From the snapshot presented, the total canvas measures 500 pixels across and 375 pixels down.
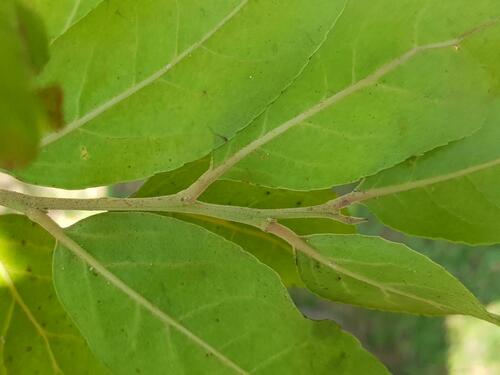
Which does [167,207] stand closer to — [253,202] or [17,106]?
[253,202]

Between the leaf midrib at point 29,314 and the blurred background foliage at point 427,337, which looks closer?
the leaf midrib at point 29,314

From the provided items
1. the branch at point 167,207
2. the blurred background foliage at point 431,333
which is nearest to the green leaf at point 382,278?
the branch at point 167,207

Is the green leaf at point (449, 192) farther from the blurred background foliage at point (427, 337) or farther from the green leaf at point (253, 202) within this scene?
the blurred background foliage at point (427, 337)

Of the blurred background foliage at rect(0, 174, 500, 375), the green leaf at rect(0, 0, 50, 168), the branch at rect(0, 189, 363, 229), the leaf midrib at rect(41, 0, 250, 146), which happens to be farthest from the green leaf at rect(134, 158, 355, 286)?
the blurred background foliage at rect(0, 174, 500, 375)

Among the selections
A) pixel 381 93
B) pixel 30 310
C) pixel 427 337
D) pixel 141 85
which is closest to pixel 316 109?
pixel 381 93

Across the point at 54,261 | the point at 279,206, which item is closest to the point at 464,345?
the point at 279,206

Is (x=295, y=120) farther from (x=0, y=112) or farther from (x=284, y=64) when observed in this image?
(x=0, y=112)

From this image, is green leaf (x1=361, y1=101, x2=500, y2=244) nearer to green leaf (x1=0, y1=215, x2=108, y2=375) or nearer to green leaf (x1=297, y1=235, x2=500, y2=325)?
green leaf (x1=297, y1=235, x2=500, y2=325)

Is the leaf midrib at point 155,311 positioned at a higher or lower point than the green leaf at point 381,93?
lower
